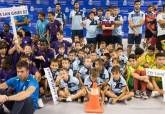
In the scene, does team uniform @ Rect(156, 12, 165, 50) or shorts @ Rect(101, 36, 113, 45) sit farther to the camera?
shorts @ Rect(101, 36, 113, 45)

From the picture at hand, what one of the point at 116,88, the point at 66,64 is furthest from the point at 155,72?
the point at 66,64

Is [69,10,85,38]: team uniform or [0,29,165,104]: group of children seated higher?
[69,10,85,38]: team uniform

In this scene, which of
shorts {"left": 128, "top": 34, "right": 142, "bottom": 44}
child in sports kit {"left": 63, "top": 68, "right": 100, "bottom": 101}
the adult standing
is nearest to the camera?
child in sports kit {"left": 63, "top": 68, "right": 100, "bottom": 101}

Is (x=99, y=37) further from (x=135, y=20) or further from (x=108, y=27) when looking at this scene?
(x=135, y=20)

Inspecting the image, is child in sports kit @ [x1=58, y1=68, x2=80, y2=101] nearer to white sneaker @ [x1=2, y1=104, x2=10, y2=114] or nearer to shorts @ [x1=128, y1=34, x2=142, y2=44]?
white sneaker @ [x1=2, y1=104, x2=10, y2=114]

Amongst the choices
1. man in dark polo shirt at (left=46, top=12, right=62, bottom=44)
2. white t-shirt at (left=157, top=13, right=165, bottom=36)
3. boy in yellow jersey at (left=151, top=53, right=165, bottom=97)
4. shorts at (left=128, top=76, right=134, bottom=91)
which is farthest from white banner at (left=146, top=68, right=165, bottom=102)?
man in dark polo shirt at (left=46, top=12, right=62, bottom=44)

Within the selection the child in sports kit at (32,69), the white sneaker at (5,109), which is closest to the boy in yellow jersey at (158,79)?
the child in sports kit at (32,69)

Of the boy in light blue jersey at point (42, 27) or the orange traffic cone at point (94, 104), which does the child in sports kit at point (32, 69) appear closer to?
the orange traffic cone at point (94, 104)

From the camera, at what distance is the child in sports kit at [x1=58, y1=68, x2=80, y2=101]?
267 inches

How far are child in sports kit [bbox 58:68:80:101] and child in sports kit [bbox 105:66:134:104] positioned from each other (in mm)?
611

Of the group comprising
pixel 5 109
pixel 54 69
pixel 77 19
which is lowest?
pixel 5 109

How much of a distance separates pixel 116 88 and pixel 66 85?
929mm

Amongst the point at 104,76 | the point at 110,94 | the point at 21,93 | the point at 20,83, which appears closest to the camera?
the point at 21,93

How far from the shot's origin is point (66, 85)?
22.3ft
